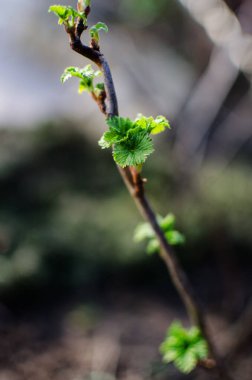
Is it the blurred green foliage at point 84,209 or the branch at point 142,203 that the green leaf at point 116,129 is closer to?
the branch at point 142,203

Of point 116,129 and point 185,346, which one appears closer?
point 116,129

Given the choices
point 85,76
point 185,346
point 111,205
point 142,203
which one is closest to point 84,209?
point 111,205

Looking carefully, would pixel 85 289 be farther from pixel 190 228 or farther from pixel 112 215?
pixel 190 228

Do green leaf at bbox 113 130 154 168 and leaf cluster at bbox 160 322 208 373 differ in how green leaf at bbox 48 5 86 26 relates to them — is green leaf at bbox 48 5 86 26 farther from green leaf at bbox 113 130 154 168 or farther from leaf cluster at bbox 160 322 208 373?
leaf cluster at bbox 160 322 208 373

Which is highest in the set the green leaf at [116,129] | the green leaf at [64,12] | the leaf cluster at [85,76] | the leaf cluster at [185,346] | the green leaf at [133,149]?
the green leaf at [64,12]

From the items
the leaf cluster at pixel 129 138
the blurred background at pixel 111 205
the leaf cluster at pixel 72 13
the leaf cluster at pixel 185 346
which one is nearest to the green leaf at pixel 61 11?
the leaf cluster at pixel 72 13

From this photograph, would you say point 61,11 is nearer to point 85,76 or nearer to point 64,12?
point 64,12

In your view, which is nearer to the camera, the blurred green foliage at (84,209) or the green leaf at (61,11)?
the green leaf at (61,11)
